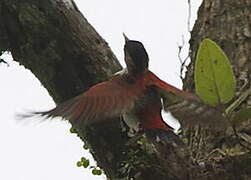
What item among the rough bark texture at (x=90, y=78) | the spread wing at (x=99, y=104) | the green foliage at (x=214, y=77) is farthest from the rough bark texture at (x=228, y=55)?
the spread wing at (x=99, y=104)

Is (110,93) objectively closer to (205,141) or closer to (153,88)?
(153,88)

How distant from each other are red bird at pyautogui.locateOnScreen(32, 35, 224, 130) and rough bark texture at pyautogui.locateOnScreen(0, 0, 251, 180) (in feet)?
0.22

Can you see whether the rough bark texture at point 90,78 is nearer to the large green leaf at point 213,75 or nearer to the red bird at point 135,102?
the red bird at point 135,102

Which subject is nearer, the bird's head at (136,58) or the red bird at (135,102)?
the red bird at (135,102)

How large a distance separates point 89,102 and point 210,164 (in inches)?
16.0

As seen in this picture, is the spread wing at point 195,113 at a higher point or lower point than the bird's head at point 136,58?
lower

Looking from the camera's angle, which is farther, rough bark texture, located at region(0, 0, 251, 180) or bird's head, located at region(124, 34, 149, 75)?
bird's head, located at region(124, 34, 149, 75)

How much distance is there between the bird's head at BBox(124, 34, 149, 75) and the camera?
2291 millimetres

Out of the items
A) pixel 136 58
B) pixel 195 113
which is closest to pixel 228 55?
pixel 136 58

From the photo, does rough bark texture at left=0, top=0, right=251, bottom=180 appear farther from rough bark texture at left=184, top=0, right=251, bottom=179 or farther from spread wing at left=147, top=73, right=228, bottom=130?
spread wing at left=147, top=73, right=228, bottom=130

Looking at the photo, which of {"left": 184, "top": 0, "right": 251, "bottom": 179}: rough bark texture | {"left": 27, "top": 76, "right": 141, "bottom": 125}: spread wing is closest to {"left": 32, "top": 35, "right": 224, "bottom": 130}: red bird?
{"left": 27, "top": 76, "right": 141, "bottom": 125}: spread wing

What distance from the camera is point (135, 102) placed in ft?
7.25

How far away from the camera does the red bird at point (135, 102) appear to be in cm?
202

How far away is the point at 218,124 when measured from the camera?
6.55ft
